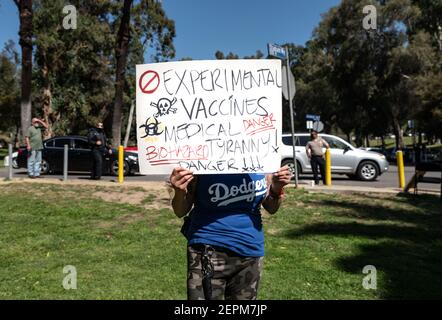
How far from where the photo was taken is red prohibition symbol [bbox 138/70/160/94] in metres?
3.04

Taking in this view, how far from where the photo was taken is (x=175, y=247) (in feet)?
20.7

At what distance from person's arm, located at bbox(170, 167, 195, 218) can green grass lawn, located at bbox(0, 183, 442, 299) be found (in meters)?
2.01

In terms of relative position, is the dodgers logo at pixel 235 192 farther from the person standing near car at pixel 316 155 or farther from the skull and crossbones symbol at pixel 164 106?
the person standing near car at pixel 316 155

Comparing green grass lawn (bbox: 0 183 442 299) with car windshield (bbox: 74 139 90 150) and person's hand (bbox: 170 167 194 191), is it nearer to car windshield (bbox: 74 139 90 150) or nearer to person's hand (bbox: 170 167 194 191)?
person's hand (bbox: 170 167 194 191)

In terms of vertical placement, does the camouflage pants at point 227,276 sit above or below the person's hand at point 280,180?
below

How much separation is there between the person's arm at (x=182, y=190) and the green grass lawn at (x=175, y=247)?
79.2 inches

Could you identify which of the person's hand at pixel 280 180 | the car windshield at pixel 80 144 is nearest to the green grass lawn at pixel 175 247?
the person's hand at pixel 280 180

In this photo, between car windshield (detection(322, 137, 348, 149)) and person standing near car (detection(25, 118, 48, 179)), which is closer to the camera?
person standing near car (detection(25, 118, 48, 179))

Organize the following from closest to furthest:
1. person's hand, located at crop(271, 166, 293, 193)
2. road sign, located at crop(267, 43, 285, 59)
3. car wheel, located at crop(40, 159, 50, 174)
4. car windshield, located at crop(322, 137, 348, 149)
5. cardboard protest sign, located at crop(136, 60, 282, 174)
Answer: person's hand, located at crop(271, 166, 293, 193), cardboard protest sign, located at crop(136, 60, 282, 174), road sign, located at crop(267, 43, 285, 59), car windshield, located at crop(322, 137, 348, 149), car wheel, located at crop(40, 159, 50, 174)

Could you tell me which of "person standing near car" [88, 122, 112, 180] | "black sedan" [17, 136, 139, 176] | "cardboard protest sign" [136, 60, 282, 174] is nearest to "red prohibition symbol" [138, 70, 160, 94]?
"cardboard protest sign" [136, 60, 282, 174]

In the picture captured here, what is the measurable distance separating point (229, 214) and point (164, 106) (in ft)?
2.69

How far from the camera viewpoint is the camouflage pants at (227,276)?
2.70 m

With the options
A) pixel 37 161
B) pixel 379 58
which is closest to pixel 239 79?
pixel 37 161
